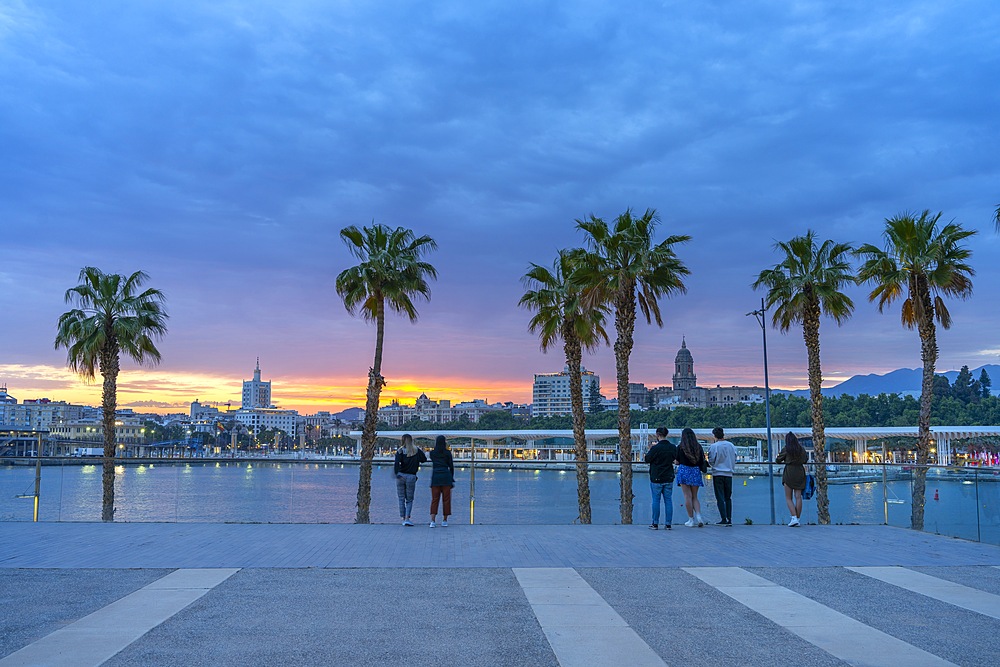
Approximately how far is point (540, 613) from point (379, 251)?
61.9ft

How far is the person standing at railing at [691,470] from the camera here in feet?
44.8

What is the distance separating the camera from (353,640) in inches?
232

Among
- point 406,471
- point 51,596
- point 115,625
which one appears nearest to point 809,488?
point 406,471

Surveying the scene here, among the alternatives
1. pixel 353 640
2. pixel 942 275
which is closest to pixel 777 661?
pixel 353 640

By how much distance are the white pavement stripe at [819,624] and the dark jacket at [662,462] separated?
4482 mm

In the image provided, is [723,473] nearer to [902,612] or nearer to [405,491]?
[405,491]

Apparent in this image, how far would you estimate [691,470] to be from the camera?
1372 cm

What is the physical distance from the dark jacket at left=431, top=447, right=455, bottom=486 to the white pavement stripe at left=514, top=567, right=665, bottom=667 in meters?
4.83

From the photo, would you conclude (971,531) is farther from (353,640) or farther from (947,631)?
(353,640)

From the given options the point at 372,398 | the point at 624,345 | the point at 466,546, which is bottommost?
the point at 466,546

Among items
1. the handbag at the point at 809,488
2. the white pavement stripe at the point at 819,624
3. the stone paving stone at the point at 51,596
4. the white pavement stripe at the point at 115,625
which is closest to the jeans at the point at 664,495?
the handbag at the point at 809,488

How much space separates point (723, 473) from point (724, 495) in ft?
1.31

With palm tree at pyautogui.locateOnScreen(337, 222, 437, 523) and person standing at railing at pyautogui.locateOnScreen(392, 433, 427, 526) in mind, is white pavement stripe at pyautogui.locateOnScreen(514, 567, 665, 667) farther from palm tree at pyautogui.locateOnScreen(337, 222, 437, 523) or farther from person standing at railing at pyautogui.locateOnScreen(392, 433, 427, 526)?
palm tree at pyautogui.locateOnScreen(337, 222, 437, 523)

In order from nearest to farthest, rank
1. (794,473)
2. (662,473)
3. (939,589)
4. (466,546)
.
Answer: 1. (939,589)
2. (466,546)
3. (662,473)
4. (794,473)
